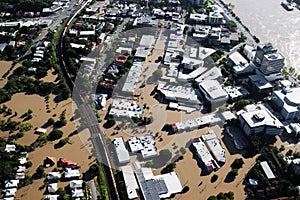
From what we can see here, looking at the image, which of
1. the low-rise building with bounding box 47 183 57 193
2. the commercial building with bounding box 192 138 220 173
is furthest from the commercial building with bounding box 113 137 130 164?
the commercial building with bounding box 192 138 220 173

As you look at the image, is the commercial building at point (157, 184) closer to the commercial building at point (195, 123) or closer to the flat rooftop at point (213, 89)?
the commercial building at point (195, 123)

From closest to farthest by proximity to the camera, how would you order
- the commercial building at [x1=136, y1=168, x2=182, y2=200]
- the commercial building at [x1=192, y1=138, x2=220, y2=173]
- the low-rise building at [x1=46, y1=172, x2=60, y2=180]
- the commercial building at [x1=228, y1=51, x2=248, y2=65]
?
the commercial building at [x1=136, y1=168, x2=182, y2=200] < the low-rise building at [x1=46, y1=172, x2=60, y2=180] < the commercial building at [x1=192, y1=138, x2=220, y2=173] < the commercial building at [x1=228, y1=51, x2=248, y2=65]

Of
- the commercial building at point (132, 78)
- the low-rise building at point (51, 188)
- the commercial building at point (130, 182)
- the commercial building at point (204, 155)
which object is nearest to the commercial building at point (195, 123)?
the commercial building at point (204, 155)

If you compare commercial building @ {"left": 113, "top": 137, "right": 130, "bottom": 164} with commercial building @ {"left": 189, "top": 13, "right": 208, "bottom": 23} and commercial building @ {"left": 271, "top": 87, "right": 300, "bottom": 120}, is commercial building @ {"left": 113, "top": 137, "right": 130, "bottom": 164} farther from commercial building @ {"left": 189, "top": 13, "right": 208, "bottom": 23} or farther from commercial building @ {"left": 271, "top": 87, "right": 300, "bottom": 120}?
commercial building @ {"left": 189, "top": 13, "right": 208, "bottom": 23}

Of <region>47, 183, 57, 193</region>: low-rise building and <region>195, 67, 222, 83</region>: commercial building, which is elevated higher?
<region>195, 67, 222, 83</region>: commercial building

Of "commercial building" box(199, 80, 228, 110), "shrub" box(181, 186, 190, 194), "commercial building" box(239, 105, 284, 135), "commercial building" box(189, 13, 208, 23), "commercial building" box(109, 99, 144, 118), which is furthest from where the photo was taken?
"commercial building" box(189, 13, 208, 23)

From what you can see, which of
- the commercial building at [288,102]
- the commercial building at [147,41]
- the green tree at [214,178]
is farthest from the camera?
the commercial building at [147,41]

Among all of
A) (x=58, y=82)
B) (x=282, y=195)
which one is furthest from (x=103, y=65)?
(x=282, y=195)
